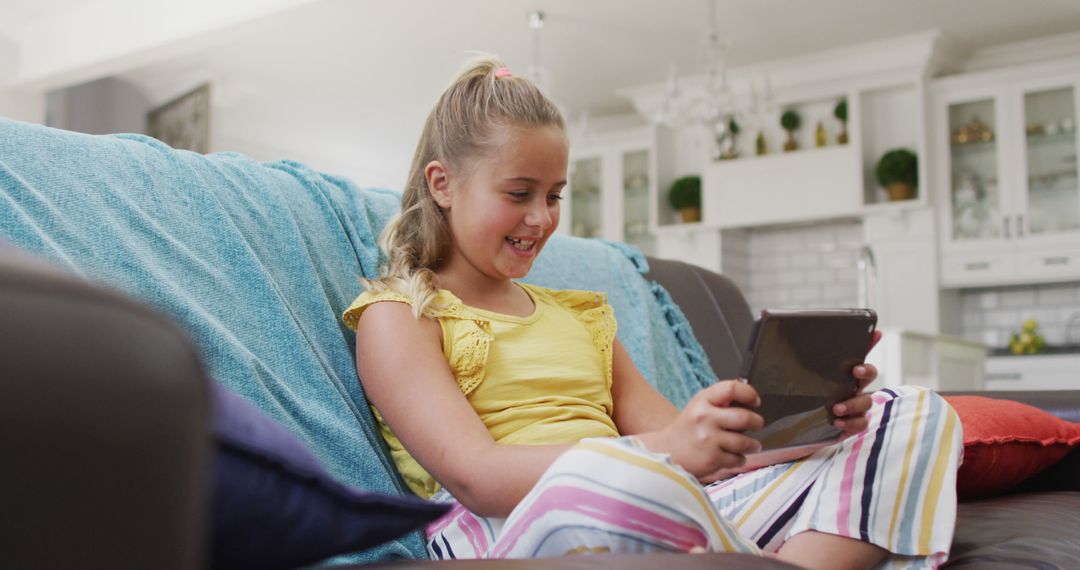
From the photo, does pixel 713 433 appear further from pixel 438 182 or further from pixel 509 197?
pixel 438 182

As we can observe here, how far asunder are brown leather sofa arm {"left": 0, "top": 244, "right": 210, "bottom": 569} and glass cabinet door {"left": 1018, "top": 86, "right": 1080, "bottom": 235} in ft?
17.9

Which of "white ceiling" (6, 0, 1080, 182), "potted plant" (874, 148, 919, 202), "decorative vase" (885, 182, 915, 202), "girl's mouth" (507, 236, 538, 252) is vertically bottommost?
"girl's mouth" (507, 236, 538, 252)

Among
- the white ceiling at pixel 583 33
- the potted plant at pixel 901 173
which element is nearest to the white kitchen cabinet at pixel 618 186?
the white ceiling at pixel 583 33

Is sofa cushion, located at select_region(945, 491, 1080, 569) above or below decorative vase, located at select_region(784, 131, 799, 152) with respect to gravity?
below

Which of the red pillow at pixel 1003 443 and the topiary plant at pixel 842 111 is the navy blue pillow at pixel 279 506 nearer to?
the red pillow at pixel 1003 443

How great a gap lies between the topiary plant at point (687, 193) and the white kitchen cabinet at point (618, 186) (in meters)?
0.22

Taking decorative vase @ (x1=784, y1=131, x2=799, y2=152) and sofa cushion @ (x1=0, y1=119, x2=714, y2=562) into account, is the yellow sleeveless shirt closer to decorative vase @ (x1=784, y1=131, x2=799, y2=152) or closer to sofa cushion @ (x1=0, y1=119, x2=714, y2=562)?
sofa cushion @ (x1=0, y1=119, x2=714, y2=562)

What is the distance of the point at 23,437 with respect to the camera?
26 cm

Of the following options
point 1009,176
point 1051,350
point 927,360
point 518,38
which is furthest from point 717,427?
point 1009,176

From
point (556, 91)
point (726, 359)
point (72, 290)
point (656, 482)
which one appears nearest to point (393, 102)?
point (556, 91)

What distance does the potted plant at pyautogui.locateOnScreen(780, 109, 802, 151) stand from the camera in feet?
18.7

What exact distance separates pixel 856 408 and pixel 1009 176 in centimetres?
471

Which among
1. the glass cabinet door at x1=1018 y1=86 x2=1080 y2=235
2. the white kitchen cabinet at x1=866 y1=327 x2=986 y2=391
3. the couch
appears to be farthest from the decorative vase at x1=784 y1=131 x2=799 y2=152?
the couch

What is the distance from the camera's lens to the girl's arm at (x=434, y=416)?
0.98m
